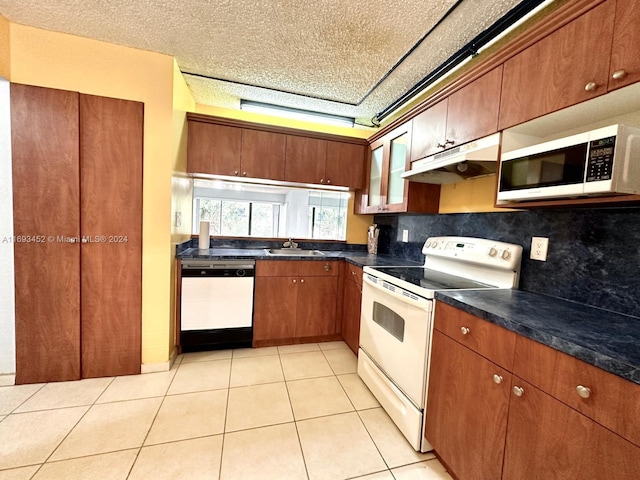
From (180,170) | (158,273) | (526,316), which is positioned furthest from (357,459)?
(180,170)

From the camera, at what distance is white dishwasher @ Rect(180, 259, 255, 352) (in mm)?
A: 2299

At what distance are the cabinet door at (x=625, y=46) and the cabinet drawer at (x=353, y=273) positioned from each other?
5.78 ft

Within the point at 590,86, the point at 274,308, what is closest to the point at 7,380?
the point at 274,308

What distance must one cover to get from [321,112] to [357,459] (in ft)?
9.85

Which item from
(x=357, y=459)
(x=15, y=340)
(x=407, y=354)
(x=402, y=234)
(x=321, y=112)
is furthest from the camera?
(x=321, y=112)

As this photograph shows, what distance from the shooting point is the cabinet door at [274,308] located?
249 centimetres

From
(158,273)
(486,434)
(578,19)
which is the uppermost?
(578,19)

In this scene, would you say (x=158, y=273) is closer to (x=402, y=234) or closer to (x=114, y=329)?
(x=114, y=329)

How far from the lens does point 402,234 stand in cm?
272

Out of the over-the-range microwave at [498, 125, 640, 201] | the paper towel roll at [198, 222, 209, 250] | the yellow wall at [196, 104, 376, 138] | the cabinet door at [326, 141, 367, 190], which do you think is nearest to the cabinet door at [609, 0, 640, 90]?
the over-the-range microwave at [498, 125, 640, 201]

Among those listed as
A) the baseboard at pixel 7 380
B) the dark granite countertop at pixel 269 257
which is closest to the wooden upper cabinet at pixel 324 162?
the dark granite countertop at pixel 269 257

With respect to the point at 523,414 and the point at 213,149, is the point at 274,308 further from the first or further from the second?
the point at 523,414

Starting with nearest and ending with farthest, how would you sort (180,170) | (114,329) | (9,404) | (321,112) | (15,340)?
(9,404) < (15,340) < (114,329) < (180,170) < (321,112)

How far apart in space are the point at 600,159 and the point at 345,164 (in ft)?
6.94
